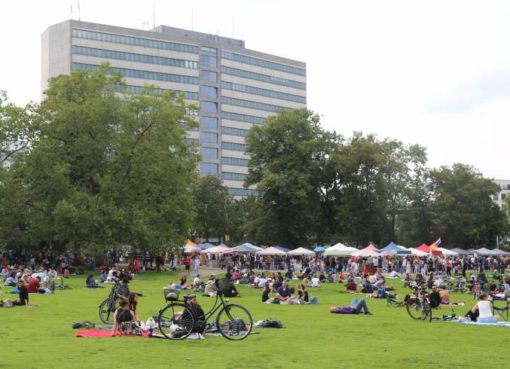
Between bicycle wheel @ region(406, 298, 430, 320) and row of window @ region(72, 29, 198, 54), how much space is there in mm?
105510

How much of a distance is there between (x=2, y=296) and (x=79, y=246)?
2306 cm

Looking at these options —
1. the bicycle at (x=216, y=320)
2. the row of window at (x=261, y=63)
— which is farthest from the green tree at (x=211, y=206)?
the bicycle at (x=216, y=320)

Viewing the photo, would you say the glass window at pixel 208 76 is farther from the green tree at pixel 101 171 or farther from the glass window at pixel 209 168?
the green tree at pixel 101 171

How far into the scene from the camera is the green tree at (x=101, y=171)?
2222 inches

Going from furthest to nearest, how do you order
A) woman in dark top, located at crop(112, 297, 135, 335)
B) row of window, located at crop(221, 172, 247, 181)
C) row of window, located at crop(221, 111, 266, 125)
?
row of window, located at crop(221, 111, 266, 125), row of window, located at crop(221, 172, 247, 181), woman in dark top, located at crop(112, 297, 135, 335)

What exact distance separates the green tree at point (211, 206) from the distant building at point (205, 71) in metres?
30.1

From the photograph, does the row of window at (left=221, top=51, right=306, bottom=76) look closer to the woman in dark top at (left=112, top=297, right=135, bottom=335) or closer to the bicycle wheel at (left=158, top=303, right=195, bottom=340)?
the woman in dark top at (left=112, top=297, right=135, bottom=335)

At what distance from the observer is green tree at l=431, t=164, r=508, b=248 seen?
85125 mm

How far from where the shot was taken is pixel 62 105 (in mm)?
59094

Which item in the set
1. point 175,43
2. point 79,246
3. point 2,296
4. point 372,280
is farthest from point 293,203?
point 175,43

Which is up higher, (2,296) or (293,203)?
(293,203)

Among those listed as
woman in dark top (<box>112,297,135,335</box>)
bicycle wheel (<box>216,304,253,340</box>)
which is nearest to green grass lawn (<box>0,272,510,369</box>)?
bicycle wheel (<box>216,304,253,340</box>)

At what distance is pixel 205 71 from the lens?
141750 mm

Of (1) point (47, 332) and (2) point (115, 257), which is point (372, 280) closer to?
(1) point (47, 332)
